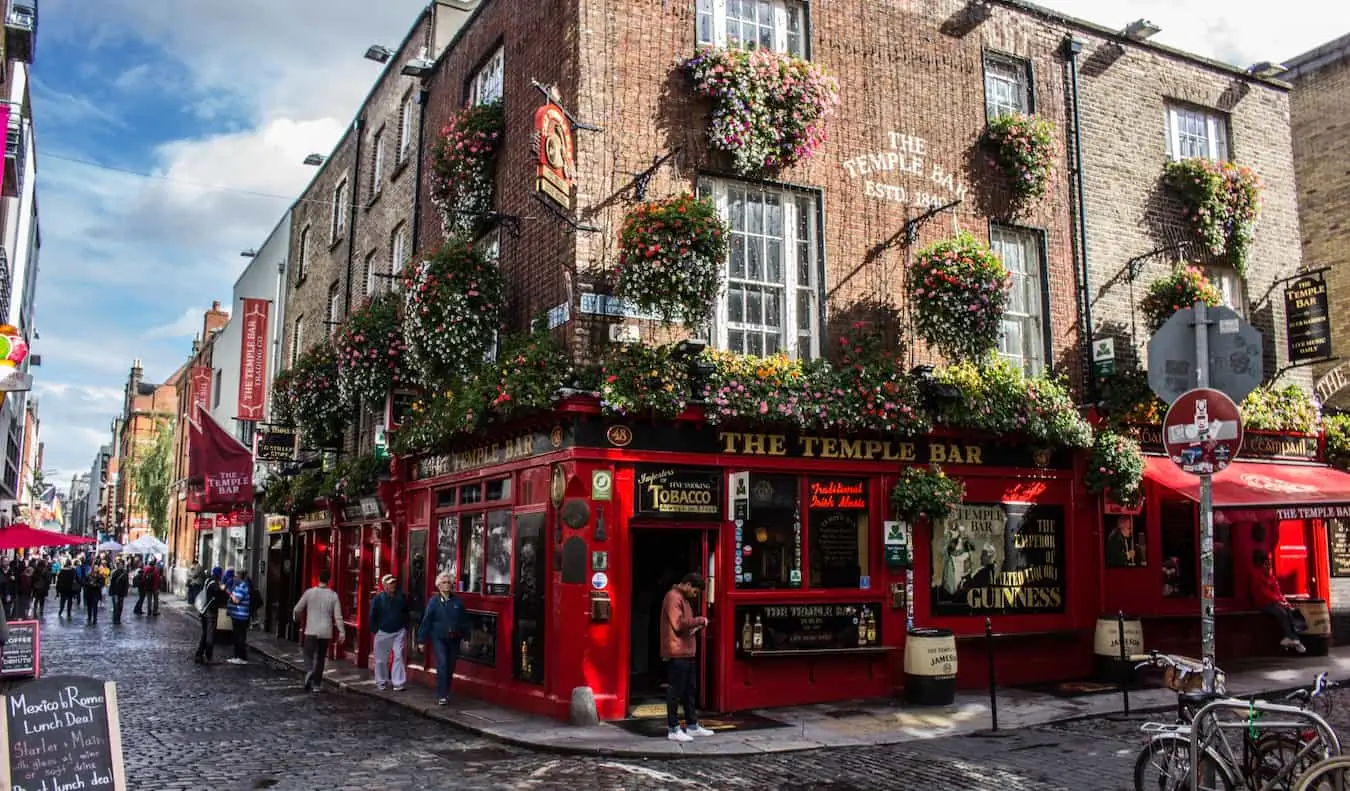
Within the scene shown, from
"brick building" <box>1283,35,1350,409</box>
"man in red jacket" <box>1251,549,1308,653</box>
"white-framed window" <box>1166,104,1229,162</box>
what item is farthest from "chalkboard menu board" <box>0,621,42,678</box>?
"brick building" <box>1283,35,1350,409</box>

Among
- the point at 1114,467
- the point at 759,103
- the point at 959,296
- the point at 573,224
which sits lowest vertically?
the point at 1114,467

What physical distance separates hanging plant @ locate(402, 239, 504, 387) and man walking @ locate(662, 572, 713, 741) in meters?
4.72

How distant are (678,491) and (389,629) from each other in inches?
203

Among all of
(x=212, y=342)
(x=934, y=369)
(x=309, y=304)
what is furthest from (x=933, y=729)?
(x=212, y=342)

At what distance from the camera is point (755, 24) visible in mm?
14203

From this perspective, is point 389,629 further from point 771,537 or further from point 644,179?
point 644,179

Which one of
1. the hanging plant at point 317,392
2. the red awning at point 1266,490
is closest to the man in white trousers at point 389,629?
the hanging plant at point 317,392

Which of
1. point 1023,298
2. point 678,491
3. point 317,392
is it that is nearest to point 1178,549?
point 1023,298

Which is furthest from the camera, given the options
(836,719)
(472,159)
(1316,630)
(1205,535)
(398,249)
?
(398,249)

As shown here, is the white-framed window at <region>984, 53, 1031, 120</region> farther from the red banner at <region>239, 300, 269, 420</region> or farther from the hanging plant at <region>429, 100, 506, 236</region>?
the red banner at <region>239, 300, 269, 420</region>

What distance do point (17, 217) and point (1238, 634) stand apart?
3244 centimetres

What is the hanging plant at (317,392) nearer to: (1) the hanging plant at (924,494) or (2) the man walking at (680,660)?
(2) the man walking at (680,660)

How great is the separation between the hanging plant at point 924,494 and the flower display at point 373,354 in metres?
7.84

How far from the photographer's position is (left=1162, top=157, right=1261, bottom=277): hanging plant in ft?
55.2
